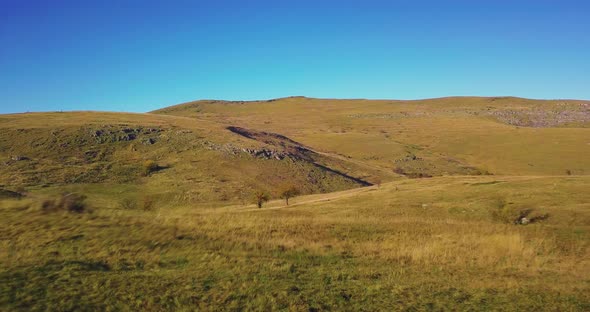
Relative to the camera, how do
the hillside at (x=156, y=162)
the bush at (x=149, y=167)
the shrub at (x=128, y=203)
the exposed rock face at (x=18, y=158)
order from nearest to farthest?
the shrub at (x=128, y=203) → the hillside at (x=156, y=162) → the exposed rock face at (x=18, y=158) → the bush at (x=149, y=167)

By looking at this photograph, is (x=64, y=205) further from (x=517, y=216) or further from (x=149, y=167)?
(x=149, y=167)

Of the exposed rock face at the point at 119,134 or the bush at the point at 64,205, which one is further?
the exposed rock face at the point at 119,134

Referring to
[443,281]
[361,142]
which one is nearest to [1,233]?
[443,281]

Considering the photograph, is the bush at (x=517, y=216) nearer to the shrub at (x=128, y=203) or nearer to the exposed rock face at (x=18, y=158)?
the shrub at (x=128, y=203)

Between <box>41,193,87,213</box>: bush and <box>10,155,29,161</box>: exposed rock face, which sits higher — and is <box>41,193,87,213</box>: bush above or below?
above

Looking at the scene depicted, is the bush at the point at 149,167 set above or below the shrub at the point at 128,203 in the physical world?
above

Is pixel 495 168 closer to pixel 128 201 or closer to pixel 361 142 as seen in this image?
pixel 361 142

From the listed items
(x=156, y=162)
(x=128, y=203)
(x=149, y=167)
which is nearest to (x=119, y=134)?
(x=156, y=162)

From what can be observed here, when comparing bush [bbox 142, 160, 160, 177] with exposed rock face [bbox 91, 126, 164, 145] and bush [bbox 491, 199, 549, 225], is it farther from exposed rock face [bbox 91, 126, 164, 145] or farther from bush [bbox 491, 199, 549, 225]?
bush [bbox 491, 199, 549, 225]

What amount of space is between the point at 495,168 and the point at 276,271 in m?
139

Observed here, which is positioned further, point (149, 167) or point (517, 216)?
point (149, 167)

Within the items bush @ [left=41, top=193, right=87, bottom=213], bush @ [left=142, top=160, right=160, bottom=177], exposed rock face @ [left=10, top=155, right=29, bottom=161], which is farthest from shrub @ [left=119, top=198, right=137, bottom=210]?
bush @ [left=41, top=193, right=87, bottom=213]

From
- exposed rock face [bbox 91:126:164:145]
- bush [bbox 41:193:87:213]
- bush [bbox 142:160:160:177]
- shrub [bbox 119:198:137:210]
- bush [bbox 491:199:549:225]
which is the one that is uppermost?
exposed rock face [bbox 91:126:164:145]

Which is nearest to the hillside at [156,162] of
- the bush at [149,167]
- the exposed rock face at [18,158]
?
the exposed rock face at [18,158]
